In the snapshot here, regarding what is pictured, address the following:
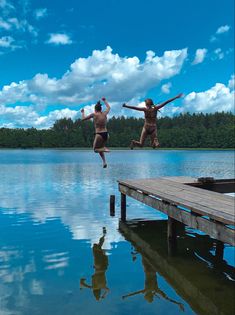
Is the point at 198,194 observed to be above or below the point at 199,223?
above

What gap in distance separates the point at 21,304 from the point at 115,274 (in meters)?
3.26

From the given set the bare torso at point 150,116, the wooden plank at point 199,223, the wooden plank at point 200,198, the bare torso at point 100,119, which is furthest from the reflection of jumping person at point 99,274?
the bare torso at point 150,116

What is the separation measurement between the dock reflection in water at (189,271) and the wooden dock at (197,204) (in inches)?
32.2

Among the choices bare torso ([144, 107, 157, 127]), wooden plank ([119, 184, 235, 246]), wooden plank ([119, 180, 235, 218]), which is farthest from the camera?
bare torso ([144, 107, 157, 127])

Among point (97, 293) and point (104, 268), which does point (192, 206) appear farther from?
point (104, 268)

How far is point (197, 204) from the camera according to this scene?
1046cm

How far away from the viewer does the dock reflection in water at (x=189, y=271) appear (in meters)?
9.25

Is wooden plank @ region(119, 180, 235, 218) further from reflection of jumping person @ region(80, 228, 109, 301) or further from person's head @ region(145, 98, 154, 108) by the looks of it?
person's head @ region(145, 98, 154, 108)

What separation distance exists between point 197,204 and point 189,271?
2438 mm

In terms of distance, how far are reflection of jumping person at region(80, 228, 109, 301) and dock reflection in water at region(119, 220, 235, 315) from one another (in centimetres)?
79

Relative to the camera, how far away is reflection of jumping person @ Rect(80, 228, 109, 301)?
992cm

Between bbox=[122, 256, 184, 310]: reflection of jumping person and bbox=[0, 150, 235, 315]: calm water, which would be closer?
bbox=[0, 150, 235, 315]: calm water

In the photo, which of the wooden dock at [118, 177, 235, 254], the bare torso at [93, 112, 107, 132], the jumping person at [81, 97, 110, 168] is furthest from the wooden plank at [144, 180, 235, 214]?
the bare torso at [93, 112, 107, 132]

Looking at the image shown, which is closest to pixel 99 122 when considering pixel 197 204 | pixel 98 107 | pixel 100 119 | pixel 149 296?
pixel 100 119
